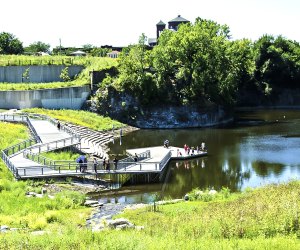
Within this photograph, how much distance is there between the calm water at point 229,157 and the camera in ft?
128

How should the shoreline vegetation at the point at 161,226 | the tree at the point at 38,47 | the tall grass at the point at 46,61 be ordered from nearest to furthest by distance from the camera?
the shoreline vegetation at the point at 161,226
the tall grass at the point at 46,61
the tree at the point at 38,47

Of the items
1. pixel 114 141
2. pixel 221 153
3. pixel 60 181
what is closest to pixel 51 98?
pixel 114 141

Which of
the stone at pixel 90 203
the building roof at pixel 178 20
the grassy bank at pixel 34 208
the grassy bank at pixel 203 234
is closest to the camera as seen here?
the grassy bank at pixel 203 234

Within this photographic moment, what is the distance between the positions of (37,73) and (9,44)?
47428mm

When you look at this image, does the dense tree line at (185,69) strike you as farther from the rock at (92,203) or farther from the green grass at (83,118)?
the rock at (92,203)

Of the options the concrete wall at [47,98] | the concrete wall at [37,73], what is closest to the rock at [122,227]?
the concrete wall at [47,98]

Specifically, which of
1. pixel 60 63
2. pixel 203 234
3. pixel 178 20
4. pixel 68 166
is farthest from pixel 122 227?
pixel 178 20

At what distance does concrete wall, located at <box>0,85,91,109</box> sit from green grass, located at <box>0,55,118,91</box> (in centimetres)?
327

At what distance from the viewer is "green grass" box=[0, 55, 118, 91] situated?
8125 cm

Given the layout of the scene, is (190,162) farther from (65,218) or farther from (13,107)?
(13,107)

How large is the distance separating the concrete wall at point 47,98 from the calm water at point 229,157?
14710mm

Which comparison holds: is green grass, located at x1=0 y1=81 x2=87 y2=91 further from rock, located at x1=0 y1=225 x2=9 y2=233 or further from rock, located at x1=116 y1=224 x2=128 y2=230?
rock, located at x1=116 y1=224 x2=128 y2=230

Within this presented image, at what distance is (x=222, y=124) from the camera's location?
80.7m

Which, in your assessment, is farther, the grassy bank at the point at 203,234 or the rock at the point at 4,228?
the rock at the point at 4,228
